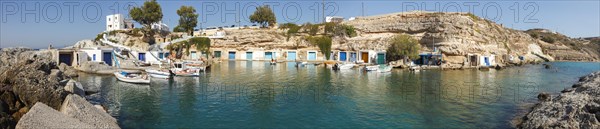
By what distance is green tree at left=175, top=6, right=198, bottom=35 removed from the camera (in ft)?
283

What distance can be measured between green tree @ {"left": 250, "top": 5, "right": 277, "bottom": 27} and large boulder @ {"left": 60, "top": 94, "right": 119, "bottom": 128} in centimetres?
7613

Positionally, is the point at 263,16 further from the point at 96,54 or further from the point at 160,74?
the point at 160,74

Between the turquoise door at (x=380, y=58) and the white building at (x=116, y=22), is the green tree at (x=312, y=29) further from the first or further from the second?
the white building at (x=116, y=22)

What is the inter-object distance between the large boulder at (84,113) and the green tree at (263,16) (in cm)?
7613

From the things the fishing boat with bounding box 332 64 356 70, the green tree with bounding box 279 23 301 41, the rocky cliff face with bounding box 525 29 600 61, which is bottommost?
the fishing boat with bounding box 332 64 356 70

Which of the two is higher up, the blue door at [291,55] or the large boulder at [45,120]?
the blue door at [291,55]

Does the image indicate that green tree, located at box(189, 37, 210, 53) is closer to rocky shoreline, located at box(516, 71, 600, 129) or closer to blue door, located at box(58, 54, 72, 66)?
blue door, located at box(58, 54, 72, 66)

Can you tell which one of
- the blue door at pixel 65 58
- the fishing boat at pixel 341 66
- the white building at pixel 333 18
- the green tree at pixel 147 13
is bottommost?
the fishing boat at pixel 341 66

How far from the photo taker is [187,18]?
8744 cm

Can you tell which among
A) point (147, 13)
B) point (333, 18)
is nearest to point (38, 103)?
point (147, 13)

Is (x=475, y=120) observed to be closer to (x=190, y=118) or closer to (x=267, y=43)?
(x=190, y=118)

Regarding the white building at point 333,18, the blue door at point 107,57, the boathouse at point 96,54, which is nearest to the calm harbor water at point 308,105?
the boathouse at point 96,54

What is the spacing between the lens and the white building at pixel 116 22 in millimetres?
93125

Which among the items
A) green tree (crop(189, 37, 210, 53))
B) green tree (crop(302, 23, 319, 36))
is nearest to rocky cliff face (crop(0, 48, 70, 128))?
green tree (crop(189, 37, 210, 53))
